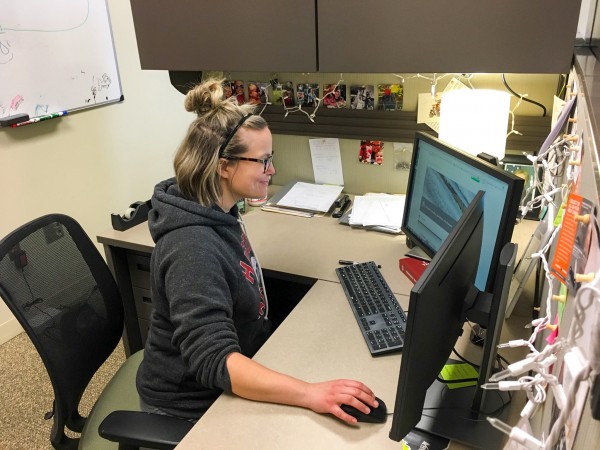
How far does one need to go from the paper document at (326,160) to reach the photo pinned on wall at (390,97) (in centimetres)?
24

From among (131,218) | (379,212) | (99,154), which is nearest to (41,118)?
(99,154)

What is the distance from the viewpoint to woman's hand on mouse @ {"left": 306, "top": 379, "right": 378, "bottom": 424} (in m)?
0.94

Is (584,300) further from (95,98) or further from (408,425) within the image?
(95,98)

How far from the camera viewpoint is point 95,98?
272 cm

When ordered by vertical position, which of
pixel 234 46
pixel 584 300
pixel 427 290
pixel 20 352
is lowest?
pixel 20 352

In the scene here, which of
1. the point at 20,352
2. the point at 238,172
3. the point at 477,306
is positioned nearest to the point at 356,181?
the point at 238,172

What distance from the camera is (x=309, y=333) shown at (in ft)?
3.98

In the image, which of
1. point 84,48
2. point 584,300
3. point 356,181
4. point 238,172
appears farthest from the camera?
point 84,48

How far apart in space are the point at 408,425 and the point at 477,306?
245mm

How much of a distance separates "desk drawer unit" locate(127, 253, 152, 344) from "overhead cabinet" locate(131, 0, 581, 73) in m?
0.71

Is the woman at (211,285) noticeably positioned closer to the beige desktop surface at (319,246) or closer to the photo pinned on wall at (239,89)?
the beige desktop surface at (319,246)

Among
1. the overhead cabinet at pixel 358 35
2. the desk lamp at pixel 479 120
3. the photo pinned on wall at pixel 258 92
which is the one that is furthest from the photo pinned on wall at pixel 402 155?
the photo pinned on wall at pixel 258 92

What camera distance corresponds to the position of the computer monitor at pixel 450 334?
2.28ft

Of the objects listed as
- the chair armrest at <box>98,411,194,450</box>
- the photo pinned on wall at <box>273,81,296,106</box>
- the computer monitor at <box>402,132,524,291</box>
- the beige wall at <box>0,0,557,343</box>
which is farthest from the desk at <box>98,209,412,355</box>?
the chair armrest at <box>98,411,194,450</box>
